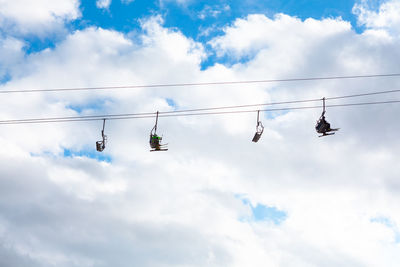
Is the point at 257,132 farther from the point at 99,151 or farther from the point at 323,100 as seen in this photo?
the point at 99,151

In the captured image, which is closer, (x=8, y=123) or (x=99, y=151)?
(x=8, y=123)

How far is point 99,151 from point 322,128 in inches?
623

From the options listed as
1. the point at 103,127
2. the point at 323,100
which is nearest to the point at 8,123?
the point at 103,127

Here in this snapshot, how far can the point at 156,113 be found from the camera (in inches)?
1278

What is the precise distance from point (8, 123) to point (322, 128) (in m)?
20.4

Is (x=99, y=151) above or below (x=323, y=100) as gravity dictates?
below

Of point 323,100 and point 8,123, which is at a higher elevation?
point 323,100

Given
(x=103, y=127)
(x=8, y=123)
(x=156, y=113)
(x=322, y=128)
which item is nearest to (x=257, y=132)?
(x=322, y=128)

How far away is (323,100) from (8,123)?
19.7 metres

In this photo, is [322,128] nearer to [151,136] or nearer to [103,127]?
[151,136]

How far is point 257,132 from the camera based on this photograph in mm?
32875

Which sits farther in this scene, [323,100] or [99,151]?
[99,151]

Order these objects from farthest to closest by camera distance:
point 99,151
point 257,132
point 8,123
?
1. point 99,151
2. point 257,132
3. point 8,123

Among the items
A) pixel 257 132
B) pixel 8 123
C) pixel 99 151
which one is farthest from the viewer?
pixel 99 151
